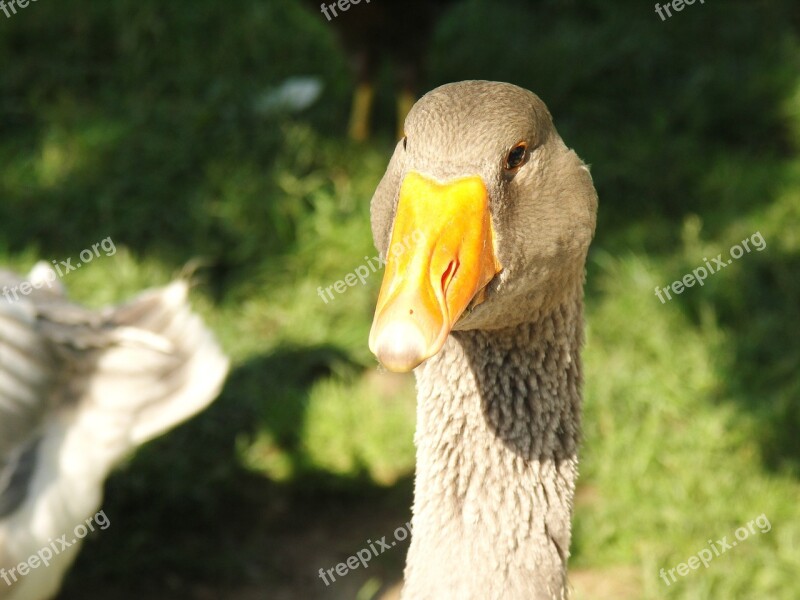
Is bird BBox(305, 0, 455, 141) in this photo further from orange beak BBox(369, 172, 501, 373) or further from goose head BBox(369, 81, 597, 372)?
orange beak BBox(369, 172, 501, 373)

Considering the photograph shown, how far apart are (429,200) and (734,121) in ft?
13.5

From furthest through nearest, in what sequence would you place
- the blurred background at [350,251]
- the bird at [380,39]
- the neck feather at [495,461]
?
the bird at [380,39] < the blurred background at [350,251] < the neck feather at [495,461]

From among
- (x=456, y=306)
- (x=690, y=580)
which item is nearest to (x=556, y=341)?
(x=456, y=306)

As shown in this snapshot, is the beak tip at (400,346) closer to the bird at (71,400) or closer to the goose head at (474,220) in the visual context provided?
the goose head at (474,220)

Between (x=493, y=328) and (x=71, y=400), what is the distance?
1.72 metres

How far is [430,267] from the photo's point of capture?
1767mm

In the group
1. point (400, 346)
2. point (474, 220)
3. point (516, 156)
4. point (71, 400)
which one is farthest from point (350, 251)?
point (400, 346)

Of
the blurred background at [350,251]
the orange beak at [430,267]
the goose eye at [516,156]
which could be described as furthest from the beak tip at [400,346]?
the blurred background at [350,251]

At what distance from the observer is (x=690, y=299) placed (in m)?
4.42

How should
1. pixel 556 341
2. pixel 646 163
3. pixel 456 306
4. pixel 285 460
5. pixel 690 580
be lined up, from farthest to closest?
pixel 646 163 < pixel 285 460 < pixel 690 580 < pixel 556 341 < pixel 456 306

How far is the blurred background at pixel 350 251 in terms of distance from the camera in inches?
145

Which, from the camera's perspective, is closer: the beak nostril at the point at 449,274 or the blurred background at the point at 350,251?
the beak nostril at the point at 449,274

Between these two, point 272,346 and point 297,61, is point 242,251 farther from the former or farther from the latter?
point 297,61

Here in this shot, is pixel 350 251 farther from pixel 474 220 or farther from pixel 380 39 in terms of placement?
pixel 474 220
